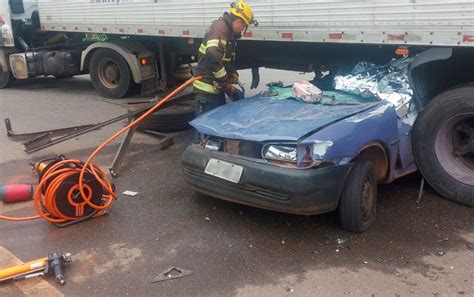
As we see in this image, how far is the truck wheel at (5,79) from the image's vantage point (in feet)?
37.6

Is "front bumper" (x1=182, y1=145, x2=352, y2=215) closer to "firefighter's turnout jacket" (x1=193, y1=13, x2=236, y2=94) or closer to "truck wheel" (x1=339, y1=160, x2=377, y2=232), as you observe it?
"truck wheel" (x1=339, y1=160, x2=377, y2=232)

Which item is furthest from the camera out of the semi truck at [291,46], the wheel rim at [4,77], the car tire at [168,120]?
the wheel rim at [4,77]

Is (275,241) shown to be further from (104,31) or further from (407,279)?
(104,31)

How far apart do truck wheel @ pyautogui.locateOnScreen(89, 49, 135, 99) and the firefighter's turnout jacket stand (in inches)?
177

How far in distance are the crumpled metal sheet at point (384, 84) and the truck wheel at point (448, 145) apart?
0.83ft

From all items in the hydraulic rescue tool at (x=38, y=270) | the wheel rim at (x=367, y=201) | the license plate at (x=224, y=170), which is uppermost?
the license plate at (x=224, y=170)

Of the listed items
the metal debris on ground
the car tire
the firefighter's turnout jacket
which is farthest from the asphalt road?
the car tire

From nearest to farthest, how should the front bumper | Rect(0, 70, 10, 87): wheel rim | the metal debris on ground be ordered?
the metal debris on ground, the front bumper, Rect(0, 70, 10, 87): wheel rim

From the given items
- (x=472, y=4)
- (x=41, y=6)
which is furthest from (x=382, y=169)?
(x=41, y=6)

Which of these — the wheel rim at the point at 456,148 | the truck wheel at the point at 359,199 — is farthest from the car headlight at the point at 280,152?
the wheel rim at the point at 456,148

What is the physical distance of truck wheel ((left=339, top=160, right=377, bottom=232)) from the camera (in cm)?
365

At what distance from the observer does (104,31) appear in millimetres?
8883

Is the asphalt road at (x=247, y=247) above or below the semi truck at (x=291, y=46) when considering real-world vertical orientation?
below

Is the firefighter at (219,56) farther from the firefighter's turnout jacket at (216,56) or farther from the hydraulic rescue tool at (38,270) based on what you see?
the hydraulic rescue tool at (38,270)
